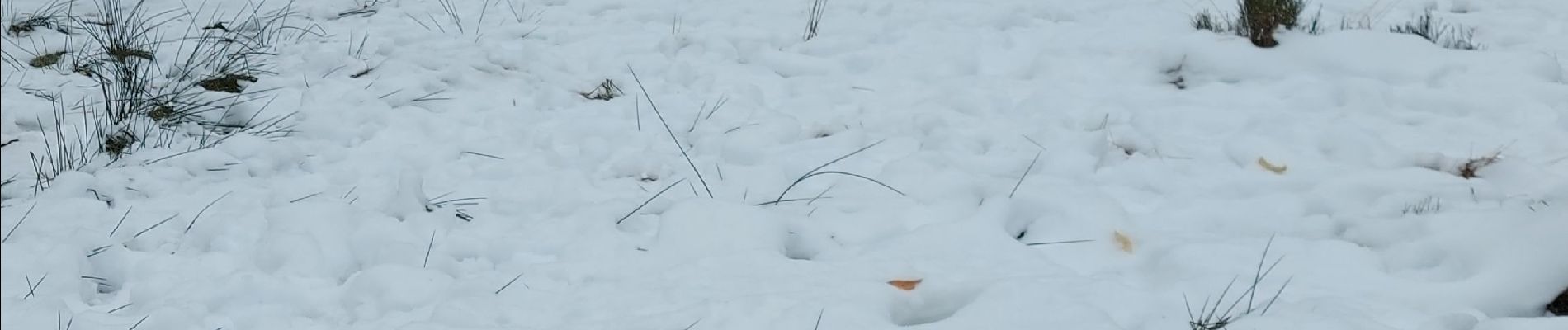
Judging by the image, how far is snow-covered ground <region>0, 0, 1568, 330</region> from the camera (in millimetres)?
2414

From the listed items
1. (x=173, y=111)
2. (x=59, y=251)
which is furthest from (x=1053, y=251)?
Answer: (x=173, y=111)

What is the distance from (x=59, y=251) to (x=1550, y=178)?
3581 millimetres

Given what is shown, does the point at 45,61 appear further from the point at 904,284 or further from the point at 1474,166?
the point at 1474,166

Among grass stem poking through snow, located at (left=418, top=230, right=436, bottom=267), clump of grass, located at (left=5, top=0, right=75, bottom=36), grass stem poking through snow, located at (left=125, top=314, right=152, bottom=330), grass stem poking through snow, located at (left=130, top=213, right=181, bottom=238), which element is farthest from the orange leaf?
clump of grass, located at (left=5, top=0, right=75, bottom=36)

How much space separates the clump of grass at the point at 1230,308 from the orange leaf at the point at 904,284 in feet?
1.80

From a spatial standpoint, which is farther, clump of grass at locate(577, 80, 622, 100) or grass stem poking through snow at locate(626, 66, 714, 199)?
clump of grass at locate(577, 80, 622, 100)

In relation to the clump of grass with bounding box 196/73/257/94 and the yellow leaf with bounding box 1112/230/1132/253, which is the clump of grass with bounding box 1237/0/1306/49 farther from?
the clump of grass with bounding box 196/73/257/94

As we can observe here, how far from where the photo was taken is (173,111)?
3.55m

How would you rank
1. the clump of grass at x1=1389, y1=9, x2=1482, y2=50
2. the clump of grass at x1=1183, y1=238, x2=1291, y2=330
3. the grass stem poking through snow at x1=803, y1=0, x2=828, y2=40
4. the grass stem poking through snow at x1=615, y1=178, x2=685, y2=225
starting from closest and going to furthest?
the clump of grass at x1=1183, y1=238, x2=1291, y2=330 < the grass stem poking through snow at x1=615, y1=178, x2=685, y2=225 < the clump of grass at x1=1389, y1=9, x2=1482, y2=50 < the grass stem poking through snow at x1=803, y1=0, x2=828, y2=40

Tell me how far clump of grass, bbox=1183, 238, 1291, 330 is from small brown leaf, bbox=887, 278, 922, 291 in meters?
0.55

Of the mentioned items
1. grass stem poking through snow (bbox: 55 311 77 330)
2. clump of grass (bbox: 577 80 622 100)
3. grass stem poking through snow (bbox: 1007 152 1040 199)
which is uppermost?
grass stem poking through snow (bbox: 55 311 77 330)

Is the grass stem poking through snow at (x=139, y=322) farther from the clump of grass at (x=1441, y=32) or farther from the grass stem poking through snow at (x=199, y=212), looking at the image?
the clump of grass at (x=1441, y=32)

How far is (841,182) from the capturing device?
3.16m

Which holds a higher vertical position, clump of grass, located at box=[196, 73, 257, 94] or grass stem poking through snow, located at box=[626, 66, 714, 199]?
clump of grass, located at box=[196, 73, 257, 94]
